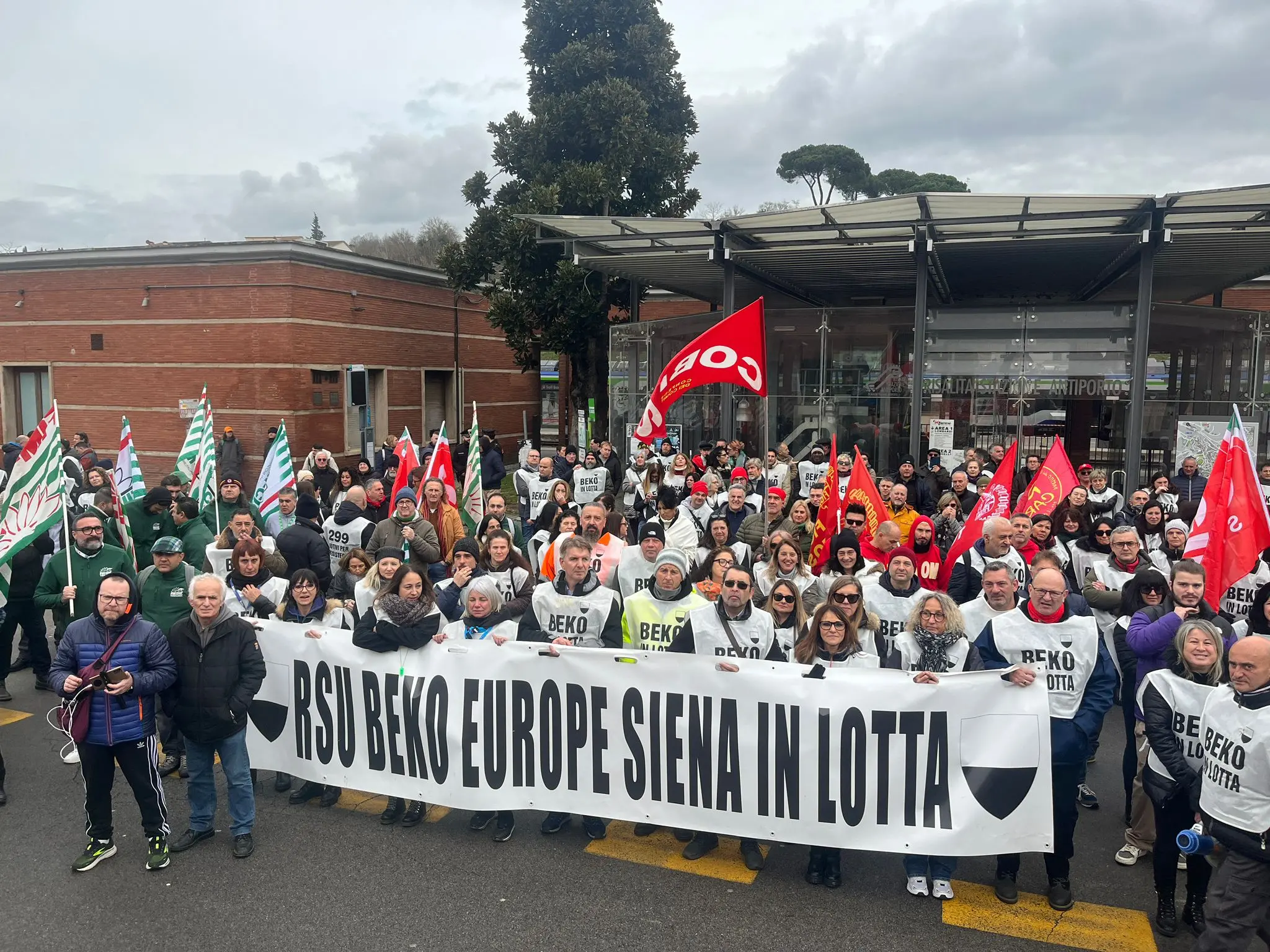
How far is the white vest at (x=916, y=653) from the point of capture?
522cm

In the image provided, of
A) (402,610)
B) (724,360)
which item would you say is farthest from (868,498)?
(402,610)

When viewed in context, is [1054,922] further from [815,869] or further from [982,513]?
[982,513]

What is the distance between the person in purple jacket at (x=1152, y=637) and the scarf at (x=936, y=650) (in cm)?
114

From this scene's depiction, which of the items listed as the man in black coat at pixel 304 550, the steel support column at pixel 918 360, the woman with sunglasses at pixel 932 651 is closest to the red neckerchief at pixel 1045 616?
the woman with sunglasses at pixel 932 651

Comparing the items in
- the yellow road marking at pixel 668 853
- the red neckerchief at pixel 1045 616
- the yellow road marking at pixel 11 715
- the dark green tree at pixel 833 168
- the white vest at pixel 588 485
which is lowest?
the yellow road marking at pixel 668 853

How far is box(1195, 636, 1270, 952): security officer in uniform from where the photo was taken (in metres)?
3.95

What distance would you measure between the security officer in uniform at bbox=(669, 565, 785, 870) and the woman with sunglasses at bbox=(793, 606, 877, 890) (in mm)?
243

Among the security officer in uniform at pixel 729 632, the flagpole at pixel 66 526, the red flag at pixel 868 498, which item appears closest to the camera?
the security officer in uniform at pixel 729 632

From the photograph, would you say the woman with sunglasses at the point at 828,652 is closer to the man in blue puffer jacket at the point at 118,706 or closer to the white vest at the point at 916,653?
the white vest at the point at 916,653

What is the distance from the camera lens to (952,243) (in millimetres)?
15273

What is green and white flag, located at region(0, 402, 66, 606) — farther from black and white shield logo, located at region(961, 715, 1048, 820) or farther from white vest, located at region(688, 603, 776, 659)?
black and white shield logo, located at region(961, 715, 1048, 820)

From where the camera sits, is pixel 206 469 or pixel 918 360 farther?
pixel 918 360

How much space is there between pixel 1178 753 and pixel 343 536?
7.49 m

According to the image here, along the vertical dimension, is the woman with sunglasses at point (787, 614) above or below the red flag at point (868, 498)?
below
